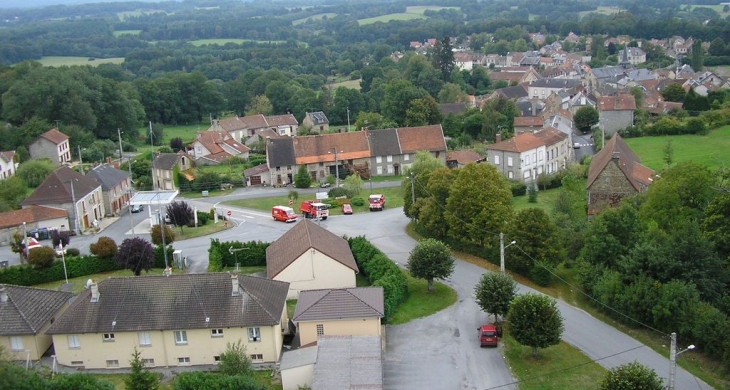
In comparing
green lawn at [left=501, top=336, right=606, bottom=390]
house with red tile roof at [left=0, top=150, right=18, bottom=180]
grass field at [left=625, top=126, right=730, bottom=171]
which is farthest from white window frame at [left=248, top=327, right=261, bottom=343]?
house with red tile roof at [left=0, top=150, right=18, bottom=180]

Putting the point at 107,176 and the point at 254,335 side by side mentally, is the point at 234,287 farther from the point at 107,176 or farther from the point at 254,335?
the point at 107,176

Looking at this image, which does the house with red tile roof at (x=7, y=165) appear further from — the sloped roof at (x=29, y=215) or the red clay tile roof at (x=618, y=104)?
the red clay tile roof at (x=618, y=104)

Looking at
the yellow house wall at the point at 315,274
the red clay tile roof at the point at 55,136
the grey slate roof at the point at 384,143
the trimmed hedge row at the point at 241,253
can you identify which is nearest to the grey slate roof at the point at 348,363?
the yellow house wall at the point at 315,274

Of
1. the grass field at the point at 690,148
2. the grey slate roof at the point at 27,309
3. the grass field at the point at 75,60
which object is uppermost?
the grass field at the point at 75,60

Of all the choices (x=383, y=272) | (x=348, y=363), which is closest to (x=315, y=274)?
(x=383, y=272)

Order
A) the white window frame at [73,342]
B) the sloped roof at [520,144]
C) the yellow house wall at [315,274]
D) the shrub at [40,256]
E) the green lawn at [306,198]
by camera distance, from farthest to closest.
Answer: the sloped roof at [520,144], the green lawn at [306,198], the shrub at [40,256], the yellow house wall at [315,274], the white window frame at [73,342]

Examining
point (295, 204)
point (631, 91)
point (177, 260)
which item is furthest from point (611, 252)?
point (631, 91)

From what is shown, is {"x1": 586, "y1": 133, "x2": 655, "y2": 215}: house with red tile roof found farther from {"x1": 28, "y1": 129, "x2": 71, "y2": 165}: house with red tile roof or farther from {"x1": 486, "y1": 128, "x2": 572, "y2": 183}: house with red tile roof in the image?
{"x1": 28, "y1": 129, "x2": 71, "y2": 165}: house with red tile roof
